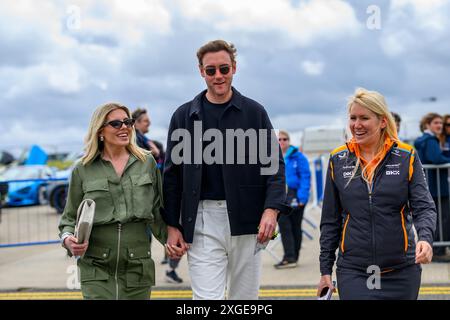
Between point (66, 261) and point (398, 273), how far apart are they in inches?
270

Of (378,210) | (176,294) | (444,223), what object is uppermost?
(378,210)

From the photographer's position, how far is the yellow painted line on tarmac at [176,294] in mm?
6445

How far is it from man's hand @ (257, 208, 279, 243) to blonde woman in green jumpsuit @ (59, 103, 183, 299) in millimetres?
533

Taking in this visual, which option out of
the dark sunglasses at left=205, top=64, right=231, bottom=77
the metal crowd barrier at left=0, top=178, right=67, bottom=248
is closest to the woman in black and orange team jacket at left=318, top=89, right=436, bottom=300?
the dark sunglasses at left=205, top=64, right=231, bottom=77

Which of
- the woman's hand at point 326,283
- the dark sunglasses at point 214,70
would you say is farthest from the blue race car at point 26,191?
the woman's hand at point 326,283

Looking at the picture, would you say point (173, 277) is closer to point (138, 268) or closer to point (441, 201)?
point (138, 268)

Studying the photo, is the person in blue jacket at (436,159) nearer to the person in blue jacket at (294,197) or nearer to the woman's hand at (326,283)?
the person in blue jacket at (294,197)

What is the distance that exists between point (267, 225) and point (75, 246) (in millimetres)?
1150

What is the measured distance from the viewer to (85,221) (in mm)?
3617

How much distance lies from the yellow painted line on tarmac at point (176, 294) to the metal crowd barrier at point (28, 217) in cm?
311

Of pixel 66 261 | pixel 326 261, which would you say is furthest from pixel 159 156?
pixel 326 261

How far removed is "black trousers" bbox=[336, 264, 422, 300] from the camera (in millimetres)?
3270

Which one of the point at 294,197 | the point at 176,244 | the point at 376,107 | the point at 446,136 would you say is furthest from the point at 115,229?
the point at 446,136
